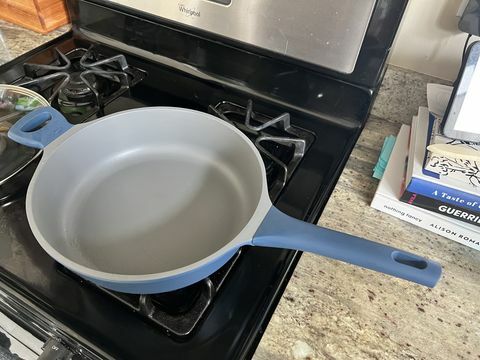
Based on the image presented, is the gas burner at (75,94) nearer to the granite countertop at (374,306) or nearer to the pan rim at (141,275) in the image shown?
the pan rim at (141,275)

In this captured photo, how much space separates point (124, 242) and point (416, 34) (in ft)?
1.57

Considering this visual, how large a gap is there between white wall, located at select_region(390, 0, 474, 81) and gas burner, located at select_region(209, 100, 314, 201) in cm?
18

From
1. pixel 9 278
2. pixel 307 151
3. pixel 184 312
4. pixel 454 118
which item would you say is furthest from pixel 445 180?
pixel 9 278

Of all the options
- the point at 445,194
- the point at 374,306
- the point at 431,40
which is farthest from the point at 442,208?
the point at 431,40

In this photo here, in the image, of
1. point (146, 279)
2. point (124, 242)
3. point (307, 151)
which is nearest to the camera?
point (146, 279)

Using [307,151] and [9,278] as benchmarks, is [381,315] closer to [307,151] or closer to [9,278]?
[307,151]

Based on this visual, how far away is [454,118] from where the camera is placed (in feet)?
1.47

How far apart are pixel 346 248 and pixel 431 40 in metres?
0.38

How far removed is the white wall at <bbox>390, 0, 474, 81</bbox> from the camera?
0.52 metres

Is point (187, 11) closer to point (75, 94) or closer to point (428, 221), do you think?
point (75, 94)

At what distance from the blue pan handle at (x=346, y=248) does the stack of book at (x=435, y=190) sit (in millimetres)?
132

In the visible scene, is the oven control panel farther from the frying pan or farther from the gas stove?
the frying pan

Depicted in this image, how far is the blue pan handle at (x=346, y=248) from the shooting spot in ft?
1.02

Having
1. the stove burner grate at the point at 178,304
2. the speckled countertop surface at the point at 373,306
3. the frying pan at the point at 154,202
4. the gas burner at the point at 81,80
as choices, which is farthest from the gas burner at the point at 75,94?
the speckled countertop surface at the point at 373,306
